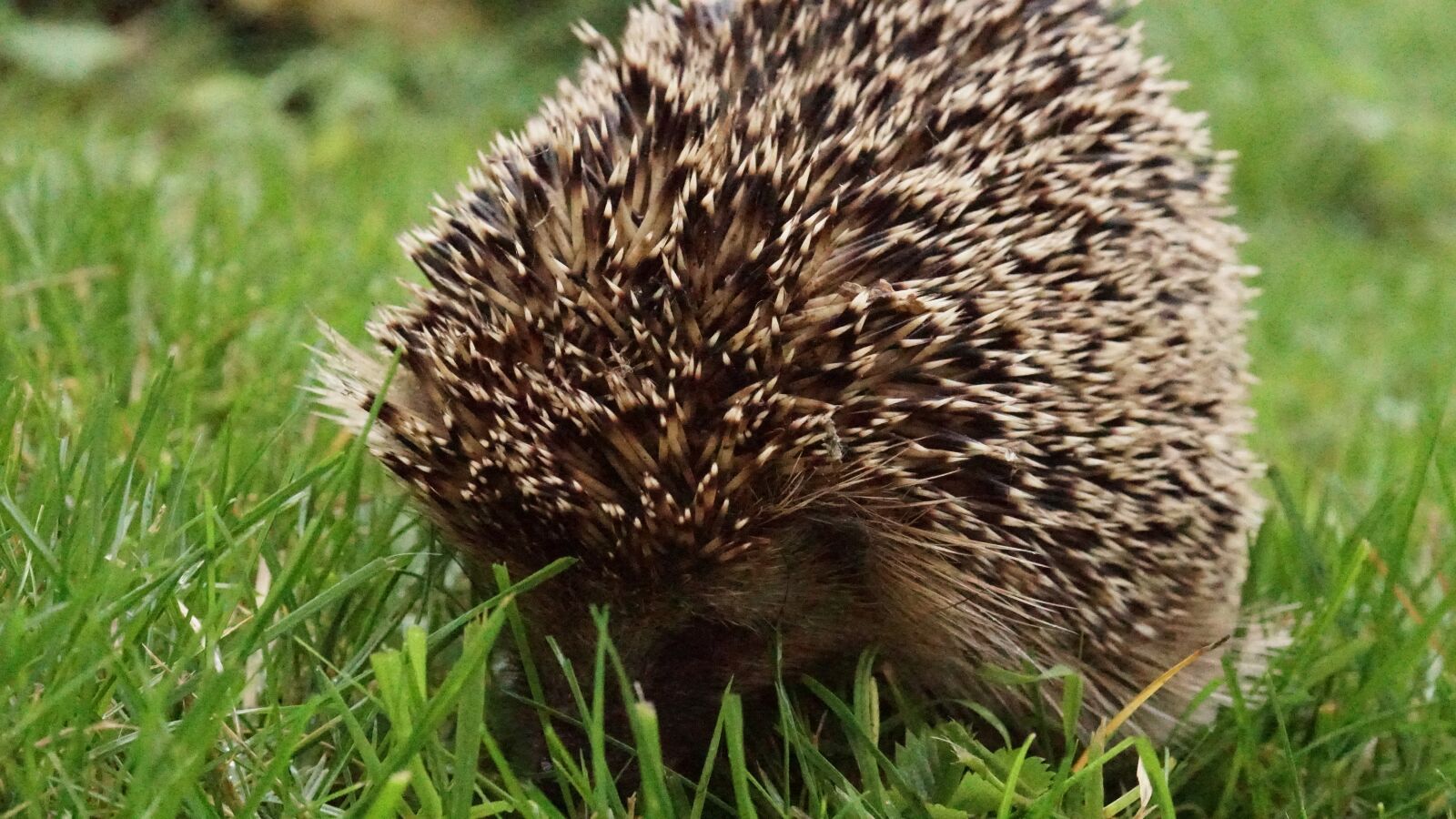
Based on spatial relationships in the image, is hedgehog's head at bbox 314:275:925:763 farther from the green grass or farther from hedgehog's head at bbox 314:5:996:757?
the green grass

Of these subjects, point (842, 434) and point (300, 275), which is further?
point (300, 275)

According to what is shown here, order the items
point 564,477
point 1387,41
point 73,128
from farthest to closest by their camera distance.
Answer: point 1387,41, point 73,128, point 564,477

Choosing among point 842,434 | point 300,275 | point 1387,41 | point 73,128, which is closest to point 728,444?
point 842,434

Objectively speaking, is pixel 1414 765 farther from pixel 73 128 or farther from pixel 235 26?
pixel 235 26

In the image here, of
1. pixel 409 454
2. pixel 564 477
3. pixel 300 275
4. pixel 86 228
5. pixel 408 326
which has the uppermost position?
pixel 86 228

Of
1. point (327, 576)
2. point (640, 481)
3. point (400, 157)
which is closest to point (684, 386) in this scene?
point (640, 481)

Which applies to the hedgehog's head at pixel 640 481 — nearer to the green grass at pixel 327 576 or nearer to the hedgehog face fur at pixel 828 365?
the hedgehog face fur at pixel 828 365

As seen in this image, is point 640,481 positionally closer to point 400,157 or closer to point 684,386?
point 684,386
